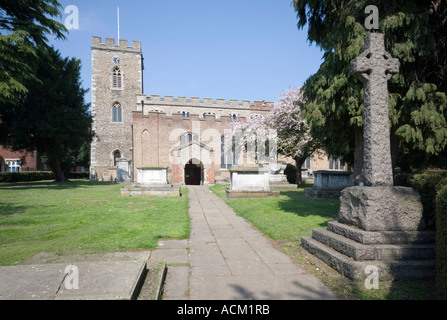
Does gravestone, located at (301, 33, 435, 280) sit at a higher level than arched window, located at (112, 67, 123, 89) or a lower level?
lower

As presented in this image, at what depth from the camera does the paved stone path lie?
307 centimetres

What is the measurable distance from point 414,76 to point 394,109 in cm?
108

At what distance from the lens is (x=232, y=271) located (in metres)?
3.73

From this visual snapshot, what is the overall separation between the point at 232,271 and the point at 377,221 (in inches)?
97.3

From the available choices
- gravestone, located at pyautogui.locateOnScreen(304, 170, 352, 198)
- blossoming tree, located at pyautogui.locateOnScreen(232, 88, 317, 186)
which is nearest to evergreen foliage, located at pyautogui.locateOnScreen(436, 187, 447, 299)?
gravestone, located at pyautogui.locateOnScreen(304, 170, 352, 198)

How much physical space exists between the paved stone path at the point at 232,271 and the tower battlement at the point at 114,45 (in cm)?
3675

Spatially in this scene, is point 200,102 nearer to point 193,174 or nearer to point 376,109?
point 193,174

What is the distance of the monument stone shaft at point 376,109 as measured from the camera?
431 centimetres

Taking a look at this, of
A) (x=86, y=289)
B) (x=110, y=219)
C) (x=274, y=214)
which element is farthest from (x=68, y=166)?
(x=86, y=289)

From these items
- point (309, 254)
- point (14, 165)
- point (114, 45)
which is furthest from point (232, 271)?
point (14, 165)

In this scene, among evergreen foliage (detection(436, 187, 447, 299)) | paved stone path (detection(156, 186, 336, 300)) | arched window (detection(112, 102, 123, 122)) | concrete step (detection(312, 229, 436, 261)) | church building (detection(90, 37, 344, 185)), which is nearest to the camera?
evergreen foliage (detection(436, 187, 447, 299))

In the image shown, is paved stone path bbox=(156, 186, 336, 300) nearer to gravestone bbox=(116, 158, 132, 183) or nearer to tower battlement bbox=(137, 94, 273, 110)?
gravestone bbox=(116, 158, 132, 183)

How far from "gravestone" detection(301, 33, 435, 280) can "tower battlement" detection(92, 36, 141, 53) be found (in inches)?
1479

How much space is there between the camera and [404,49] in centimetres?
646
